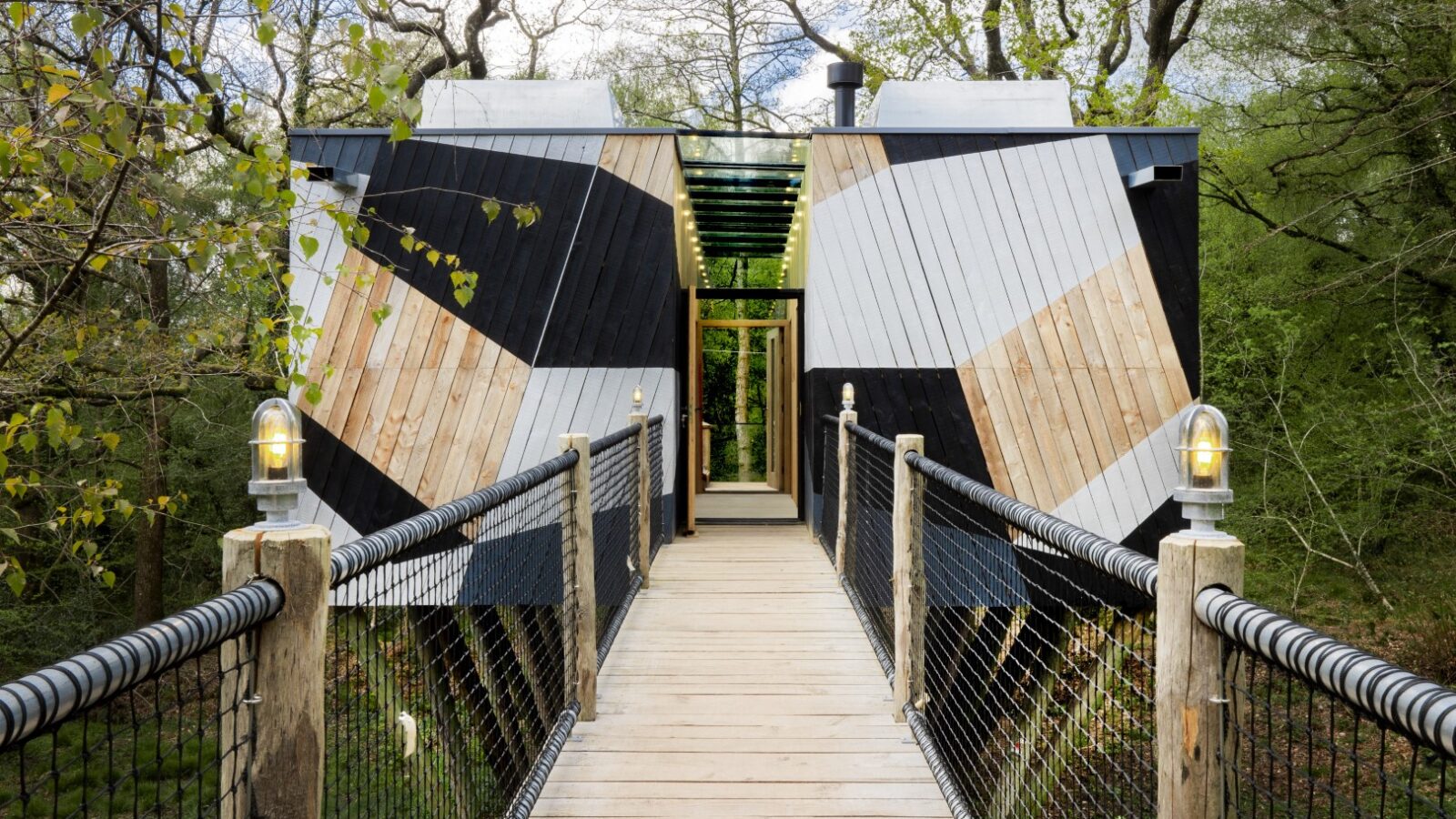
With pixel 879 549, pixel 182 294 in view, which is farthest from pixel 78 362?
pixel 879 549

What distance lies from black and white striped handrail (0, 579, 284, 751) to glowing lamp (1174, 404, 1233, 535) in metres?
1.39

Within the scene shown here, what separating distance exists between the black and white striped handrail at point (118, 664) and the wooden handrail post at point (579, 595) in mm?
2399

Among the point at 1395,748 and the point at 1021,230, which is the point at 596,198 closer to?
the point at 1021,230

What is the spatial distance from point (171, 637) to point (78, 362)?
731 cm

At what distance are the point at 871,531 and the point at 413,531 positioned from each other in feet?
12.0

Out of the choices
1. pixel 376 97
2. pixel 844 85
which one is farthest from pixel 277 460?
pixel 844 85

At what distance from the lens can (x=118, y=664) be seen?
1093mm

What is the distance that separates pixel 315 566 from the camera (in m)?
1.54

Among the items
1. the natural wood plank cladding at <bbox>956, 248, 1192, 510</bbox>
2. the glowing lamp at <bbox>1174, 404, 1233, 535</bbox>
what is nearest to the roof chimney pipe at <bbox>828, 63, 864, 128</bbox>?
the natural wood plank cladding at <bbox>956, 248, 1192, 510</bbox>

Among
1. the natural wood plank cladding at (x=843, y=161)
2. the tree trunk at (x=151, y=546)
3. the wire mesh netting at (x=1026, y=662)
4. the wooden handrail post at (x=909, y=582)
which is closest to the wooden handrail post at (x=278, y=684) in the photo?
the wire mesh netting at (x=1026, y=662)

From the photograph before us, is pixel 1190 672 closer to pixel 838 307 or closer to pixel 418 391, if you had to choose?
pixel 838 307

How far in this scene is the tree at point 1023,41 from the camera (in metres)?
16.0

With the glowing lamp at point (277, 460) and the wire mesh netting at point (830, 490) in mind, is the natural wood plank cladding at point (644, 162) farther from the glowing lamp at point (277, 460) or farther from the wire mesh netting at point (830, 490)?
the glowing lamp at point (277, 460)

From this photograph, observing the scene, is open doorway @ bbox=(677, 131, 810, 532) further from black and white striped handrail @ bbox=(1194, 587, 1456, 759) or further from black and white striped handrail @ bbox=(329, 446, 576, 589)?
black and white striped handrail @ bbox=(1194, 587, 1456, 759)
